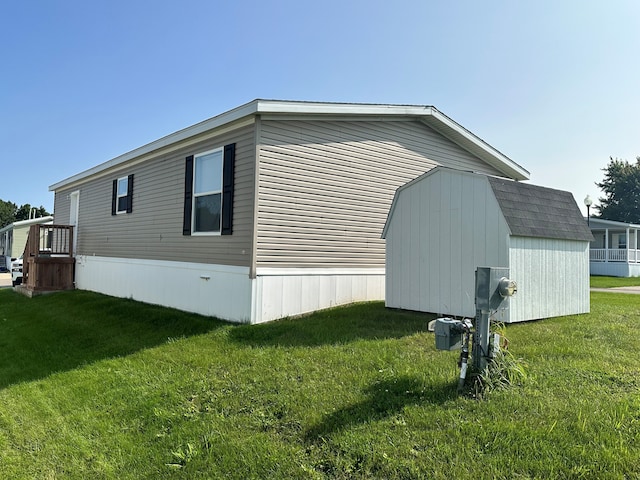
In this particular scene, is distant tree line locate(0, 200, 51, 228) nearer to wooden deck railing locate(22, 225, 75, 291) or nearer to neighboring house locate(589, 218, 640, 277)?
wooden deck railing locate(22, 225, 75, 291)

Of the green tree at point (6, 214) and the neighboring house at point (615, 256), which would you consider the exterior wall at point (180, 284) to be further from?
the green tree at point (6, 214)

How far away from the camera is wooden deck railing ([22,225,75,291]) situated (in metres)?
13.4

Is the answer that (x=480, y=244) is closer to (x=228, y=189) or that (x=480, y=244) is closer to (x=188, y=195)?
(x=228, y=189)

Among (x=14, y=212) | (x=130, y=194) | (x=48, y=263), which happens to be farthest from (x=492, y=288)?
(x=14, y=212)

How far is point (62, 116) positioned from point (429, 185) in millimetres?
17067

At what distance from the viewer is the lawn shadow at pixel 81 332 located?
20.7ft

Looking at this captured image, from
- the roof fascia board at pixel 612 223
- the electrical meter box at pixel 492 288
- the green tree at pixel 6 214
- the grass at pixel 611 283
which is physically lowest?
the grass at pixel 611 283

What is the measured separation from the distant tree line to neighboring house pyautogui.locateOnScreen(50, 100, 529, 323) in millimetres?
56445

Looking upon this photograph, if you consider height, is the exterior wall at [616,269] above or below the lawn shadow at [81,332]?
above

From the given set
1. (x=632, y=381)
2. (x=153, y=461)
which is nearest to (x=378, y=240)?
(x=632, y=381)

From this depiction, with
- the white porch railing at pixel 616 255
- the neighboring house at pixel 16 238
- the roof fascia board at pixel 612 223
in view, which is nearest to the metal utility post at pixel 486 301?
the white porch railing at pixel 616 255

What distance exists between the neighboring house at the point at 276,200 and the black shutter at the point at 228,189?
0.06 feet

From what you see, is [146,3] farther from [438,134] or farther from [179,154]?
[438,134]

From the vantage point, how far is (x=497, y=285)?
3.72 meters
